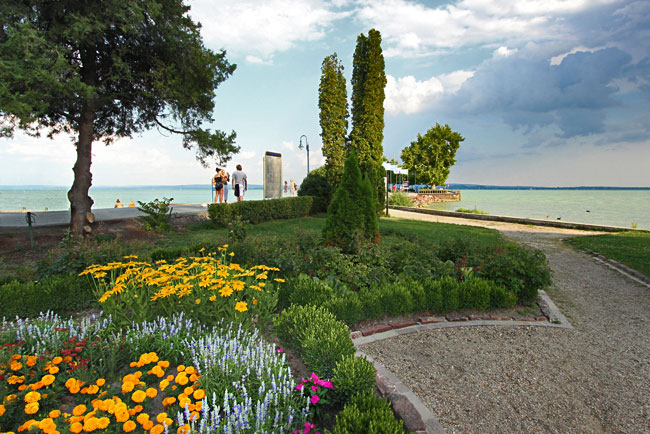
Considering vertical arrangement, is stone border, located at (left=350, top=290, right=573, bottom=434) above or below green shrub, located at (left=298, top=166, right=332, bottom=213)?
below

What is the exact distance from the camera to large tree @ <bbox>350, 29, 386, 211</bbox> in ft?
53.6

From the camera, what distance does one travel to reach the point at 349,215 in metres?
6.52

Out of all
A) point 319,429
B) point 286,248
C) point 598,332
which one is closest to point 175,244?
point 286,248

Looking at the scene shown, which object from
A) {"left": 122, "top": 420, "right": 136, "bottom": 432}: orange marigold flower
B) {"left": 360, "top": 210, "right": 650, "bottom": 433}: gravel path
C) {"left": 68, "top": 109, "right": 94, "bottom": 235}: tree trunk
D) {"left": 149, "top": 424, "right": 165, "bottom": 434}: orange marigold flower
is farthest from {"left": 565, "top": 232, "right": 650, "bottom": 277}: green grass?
{"left": 68, "top": 109, "right": 94, "bottom": 235}: tree trunk

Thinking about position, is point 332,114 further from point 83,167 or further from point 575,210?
point 575,210

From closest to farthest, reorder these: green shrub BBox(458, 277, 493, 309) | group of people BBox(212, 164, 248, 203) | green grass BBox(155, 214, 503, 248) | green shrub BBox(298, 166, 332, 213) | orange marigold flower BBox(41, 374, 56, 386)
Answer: orange marigold flower BBox(41, 374, 56, 386), green shrub BBox(458, 277, 493, 309), green grass BBox(155, 214, 503, 248), group of people BBox(212, 164, 248, 203), green shrub BBox(298, 166, 332, 213)

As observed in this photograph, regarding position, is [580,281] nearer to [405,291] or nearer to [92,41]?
[405,291]

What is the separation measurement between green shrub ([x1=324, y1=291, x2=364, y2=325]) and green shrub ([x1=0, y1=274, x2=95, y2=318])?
128 inches

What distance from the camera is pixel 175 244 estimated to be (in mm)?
9047

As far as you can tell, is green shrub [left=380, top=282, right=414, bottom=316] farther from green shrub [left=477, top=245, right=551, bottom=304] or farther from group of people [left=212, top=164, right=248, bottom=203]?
group of people [left=212, top=164, right=248, bottom=203]

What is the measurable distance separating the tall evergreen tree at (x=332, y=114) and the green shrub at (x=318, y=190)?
1.00 metres

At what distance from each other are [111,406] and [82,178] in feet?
34.0

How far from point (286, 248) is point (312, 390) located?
12.6 ft

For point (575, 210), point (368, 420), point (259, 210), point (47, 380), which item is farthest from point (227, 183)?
point (575, 210)
